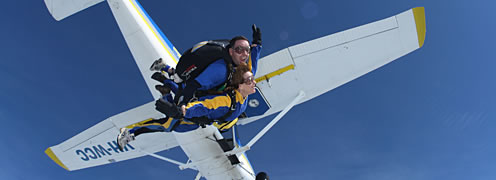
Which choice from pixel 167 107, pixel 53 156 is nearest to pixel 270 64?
pixel 167 107

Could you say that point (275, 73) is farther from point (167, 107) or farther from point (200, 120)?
point (167, 107)

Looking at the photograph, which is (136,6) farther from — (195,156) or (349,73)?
(349,73)

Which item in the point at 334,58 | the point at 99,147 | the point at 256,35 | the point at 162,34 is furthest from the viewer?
the point at 99,147

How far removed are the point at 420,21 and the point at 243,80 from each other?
472 cm

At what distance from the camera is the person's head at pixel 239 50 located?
3395 millimetres

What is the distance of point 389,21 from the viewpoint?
5699 millimetres

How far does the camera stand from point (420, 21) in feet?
18.1

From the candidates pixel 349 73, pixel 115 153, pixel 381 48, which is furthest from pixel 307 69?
pixel 115 153

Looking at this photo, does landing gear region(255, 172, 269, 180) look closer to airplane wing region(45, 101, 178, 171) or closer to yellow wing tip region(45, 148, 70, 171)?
airplane wing region(45, 101, 178, 171)

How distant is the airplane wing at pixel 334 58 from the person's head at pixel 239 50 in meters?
3.09

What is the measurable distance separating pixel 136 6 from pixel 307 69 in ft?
18.1

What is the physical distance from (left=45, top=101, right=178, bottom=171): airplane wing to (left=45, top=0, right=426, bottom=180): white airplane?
0.06m

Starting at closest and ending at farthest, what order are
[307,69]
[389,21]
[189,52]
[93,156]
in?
[189,52] < [389,21] < [307,69] < [93,156]

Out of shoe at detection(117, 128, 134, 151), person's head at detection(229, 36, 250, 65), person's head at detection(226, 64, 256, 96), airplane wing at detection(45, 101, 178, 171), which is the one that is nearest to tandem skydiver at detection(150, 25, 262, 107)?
person's head at detection(229, 36, 250, 65)
